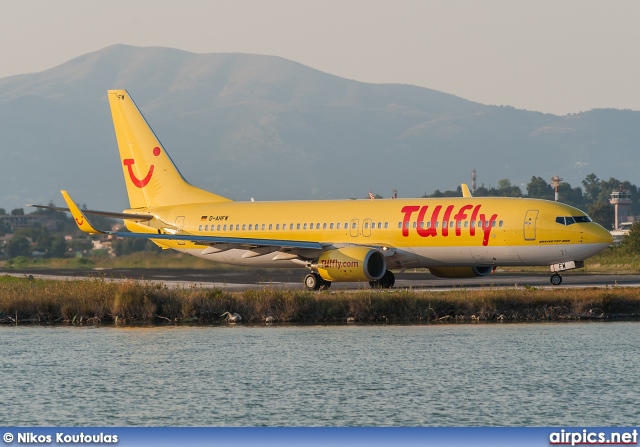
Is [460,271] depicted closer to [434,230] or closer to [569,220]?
[434,230]

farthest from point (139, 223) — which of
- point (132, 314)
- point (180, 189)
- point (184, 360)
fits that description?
point (184, 360)

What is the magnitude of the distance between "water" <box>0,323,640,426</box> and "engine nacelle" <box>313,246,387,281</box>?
31.2 feet

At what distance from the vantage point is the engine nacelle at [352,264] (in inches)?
1918

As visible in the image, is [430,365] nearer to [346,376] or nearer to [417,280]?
[346,376]

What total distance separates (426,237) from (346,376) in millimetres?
21060

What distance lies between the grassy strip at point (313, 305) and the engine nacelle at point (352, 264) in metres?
4.82

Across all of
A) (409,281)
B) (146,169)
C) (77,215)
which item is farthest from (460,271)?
(146,169)

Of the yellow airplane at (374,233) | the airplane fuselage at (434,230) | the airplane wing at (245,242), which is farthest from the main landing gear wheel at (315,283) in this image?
the airplane fuselage at (434,230)

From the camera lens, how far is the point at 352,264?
48812 millimetres

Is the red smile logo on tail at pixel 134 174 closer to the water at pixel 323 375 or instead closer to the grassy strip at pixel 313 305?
the grassy strip at pixel 313 305

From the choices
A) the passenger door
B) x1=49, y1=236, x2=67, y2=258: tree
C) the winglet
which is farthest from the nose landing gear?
x1=49, y1=236, x2=67, y2=258: tree

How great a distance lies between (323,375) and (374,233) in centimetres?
2233

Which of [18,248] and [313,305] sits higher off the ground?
[18,248]

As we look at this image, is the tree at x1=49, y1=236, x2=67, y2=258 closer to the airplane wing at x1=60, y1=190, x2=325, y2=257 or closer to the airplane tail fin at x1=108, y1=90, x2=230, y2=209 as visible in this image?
the airplane tail fin at x1=108, y1=90, x2=230, y2=209
